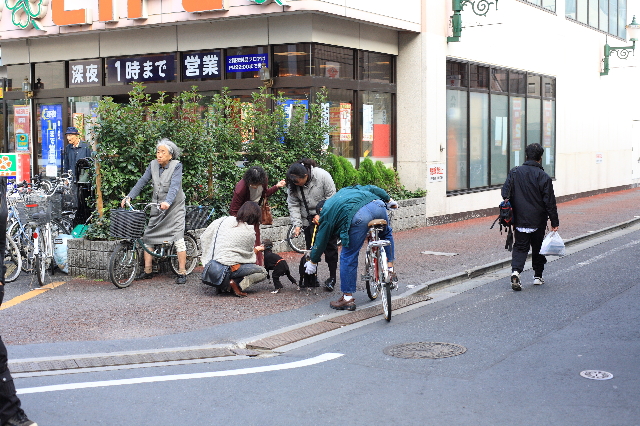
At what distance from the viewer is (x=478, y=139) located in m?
21.7

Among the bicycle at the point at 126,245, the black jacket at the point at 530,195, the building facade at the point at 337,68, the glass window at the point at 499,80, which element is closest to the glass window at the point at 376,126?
the building facade at the point at 337,68

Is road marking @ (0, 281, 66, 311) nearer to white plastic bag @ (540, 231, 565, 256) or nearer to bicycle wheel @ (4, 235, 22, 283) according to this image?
bicycle wheel @ (4, 235, 22, 283)

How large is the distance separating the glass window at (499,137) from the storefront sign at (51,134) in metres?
11.0

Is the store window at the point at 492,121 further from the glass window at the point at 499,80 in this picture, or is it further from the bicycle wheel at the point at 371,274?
the bicycle wheel at the point at 371,274

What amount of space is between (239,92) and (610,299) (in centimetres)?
922

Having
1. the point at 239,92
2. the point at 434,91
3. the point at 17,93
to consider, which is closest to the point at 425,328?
the point at 239,92

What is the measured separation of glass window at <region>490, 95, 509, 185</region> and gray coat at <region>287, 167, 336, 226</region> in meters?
12.2

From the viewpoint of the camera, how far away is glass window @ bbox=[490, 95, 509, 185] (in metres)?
22.5

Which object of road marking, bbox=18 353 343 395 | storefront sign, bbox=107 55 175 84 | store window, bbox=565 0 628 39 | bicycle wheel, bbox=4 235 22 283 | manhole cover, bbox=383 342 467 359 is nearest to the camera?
road marking, bbox=18 353 343 395

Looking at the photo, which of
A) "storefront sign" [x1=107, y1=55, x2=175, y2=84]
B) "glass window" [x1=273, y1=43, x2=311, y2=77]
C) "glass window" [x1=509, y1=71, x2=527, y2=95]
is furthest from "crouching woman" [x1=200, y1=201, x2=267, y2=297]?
"glass window" [x1=509, y1=71, x2=527, y2=95]

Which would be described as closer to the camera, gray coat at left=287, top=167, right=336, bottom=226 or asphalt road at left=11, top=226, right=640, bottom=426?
asphalt road at left=11, top=226, right=640, bottom=426

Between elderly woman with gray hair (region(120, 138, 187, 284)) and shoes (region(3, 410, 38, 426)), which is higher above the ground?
elderly woman with gray hair (region(120, 138, 187, 284))

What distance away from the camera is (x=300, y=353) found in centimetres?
784

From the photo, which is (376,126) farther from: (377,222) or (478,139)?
(377,222)
